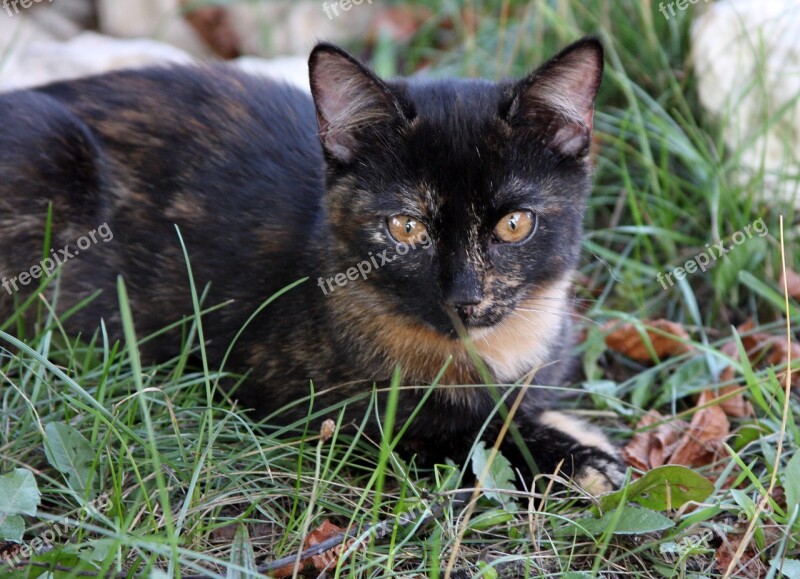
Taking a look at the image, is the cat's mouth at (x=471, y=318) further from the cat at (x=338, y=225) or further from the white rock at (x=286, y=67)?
the white rock at (x=286, y=67)

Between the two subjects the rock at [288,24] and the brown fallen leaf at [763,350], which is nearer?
the brown fallen leaf at [763,350]

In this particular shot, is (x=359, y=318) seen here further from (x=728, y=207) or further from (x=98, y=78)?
(x=728, y=207)

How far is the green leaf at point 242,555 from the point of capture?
1.90m

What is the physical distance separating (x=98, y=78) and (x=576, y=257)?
1773 millimetres

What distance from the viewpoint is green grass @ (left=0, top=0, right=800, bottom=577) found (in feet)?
6.72

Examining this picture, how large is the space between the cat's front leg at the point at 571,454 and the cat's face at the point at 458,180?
437 millimetres

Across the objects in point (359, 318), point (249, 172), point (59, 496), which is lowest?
point (59, 496)

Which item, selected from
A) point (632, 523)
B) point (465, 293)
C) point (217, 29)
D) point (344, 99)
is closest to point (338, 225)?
point (344, 99)

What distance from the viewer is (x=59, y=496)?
7.56ft

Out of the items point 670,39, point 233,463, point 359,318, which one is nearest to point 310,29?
point 670,39

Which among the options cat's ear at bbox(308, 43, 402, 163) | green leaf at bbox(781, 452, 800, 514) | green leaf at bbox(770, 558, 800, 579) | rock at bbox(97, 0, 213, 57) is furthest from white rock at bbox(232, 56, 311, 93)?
green leaf at bbox(770, 558, 800, 579)

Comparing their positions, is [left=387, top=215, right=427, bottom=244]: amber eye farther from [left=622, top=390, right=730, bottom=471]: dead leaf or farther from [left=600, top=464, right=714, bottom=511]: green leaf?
[left=622, top=390, right=730, bottom=471]: dead leaf

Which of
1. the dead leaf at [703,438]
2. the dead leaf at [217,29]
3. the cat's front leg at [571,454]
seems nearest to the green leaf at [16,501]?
the cat's front leg at [571,454]

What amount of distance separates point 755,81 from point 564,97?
1.55 m
